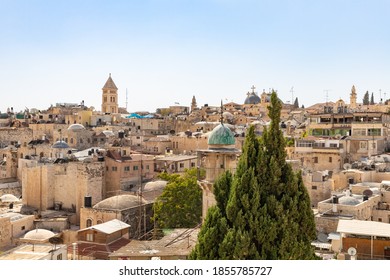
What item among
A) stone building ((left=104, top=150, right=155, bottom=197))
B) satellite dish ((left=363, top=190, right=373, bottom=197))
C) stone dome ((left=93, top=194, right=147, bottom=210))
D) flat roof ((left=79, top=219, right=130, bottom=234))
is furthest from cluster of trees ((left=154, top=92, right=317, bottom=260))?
stone building ((left=104, top=150, right=155, bottom=197))

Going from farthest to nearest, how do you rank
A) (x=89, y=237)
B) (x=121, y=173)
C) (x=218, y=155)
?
(x=121, y=173), (x=89, y=237), (x=218, y=155)

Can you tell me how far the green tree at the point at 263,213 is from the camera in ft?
16.2

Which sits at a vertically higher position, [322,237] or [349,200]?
[349,200]

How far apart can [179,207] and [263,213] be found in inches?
301

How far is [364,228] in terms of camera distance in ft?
25.3

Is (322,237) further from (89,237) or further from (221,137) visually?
(89,237)

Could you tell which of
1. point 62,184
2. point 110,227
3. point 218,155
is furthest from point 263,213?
point 62,184

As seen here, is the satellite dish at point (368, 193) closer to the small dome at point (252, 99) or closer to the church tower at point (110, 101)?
the church tower at point (110, 101)

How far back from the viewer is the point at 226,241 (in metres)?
4.94

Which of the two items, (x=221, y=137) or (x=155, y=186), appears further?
(x=155, y=186)

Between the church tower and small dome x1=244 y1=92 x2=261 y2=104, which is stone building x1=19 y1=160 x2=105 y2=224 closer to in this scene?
the church tower

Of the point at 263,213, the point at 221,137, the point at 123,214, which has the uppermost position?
the point at 221,137

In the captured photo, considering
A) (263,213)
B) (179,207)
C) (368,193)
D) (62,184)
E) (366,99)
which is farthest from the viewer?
(366,99)

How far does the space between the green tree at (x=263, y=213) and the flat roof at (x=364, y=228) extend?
2500mm
